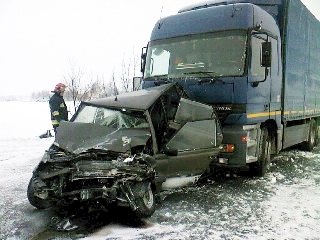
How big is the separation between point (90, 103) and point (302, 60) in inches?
238

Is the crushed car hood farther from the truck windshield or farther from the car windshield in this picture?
the truck windshield

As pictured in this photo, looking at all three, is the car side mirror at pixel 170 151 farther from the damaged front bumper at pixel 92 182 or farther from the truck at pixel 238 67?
the truck at pixel 238 67

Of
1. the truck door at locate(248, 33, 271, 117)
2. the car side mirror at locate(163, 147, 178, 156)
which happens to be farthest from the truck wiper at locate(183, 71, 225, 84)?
the car side mirror at locate(163, 147, 178, 156)

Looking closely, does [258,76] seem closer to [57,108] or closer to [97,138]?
[97,138]

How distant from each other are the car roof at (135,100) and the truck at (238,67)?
0.85 meters

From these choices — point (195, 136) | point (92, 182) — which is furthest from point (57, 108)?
point (92, 182)

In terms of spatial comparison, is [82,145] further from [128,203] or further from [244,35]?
[244,35]

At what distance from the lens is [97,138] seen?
5.07 metres

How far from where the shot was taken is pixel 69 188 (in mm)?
4645

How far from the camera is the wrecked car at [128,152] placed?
15.0 feet

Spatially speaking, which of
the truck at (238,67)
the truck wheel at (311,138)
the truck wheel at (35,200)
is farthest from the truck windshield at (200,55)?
the truck wheel at (311,138)

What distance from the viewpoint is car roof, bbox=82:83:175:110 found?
18.7 feet

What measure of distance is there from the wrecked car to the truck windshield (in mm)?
881

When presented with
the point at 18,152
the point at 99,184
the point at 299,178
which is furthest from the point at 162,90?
the point at 18,152
